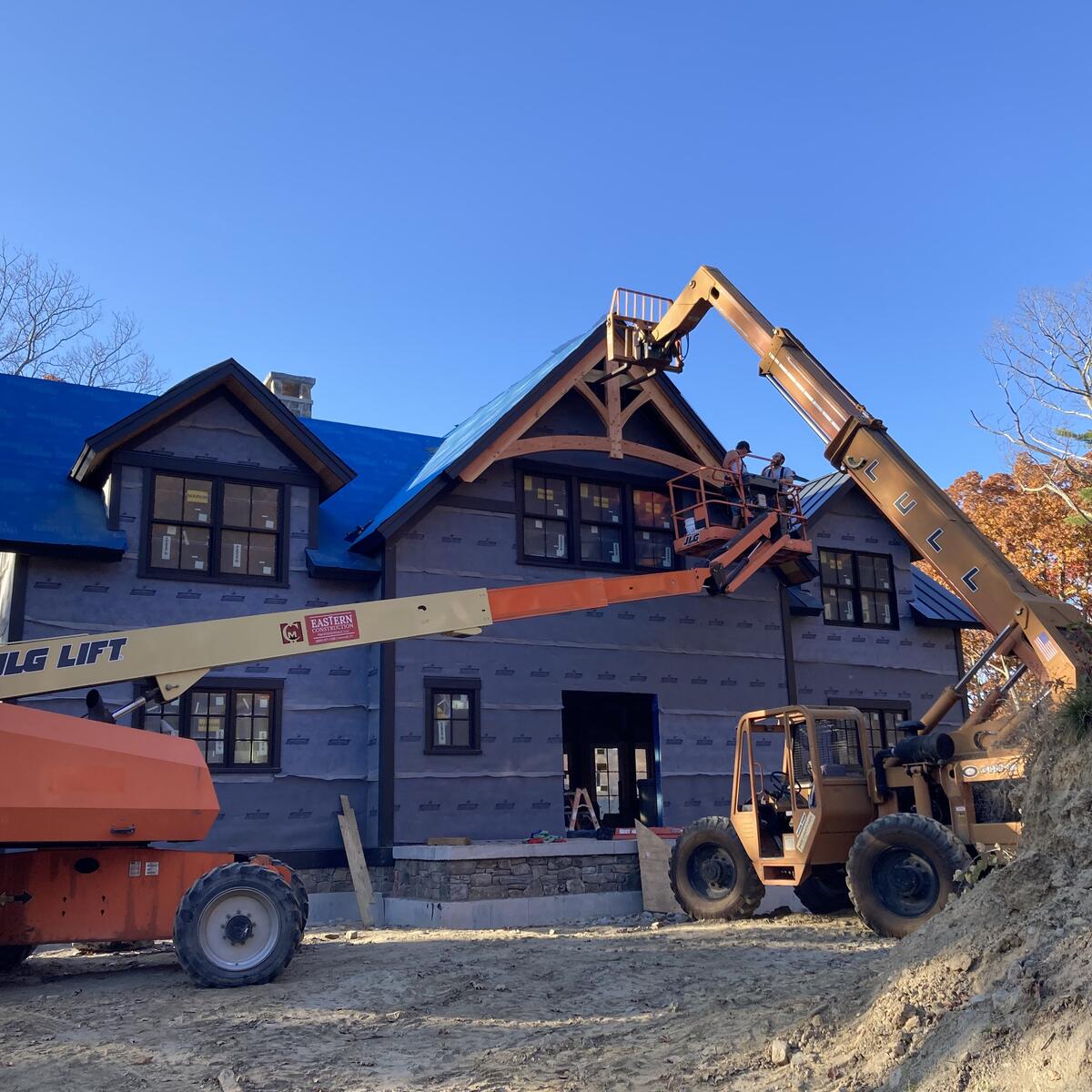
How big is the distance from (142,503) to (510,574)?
5673 mm

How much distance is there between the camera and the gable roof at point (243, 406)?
15.1 metres

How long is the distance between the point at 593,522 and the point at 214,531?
630 cm

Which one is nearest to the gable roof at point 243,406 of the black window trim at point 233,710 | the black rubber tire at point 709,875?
the black window trim at point 233,710

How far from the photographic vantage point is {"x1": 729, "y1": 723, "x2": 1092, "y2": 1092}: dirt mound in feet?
14.6

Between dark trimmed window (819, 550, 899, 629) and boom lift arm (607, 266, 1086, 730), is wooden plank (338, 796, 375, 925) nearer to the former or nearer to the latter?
boom lift arm (607, 266, 1086, 730)

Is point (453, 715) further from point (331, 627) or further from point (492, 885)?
point (331, 627)

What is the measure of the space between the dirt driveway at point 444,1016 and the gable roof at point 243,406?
7.07 metres

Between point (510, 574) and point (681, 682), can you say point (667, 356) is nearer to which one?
point (510, 574)

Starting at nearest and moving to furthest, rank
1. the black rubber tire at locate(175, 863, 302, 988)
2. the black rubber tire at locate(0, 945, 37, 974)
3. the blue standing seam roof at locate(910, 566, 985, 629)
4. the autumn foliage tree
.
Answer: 1. the black rubber tire at locate(175, 863, 302, 988)
2. the black rubber tire at locate(0, 945, 37, 974)
3. the blue standing seam roof at locate(910, 566, 985, 629)
4. the autumn foliage tree

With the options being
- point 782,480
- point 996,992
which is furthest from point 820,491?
point 996,992

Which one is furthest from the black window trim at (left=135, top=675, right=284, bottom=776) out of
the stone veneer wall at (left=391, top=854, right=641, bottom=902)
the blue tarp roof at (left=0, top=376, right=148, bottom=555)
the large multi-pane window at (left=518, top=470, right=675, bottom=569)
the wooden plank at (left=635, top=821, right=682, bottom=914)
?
the wooden plank at (left=635, top=821, right=682, bottom=914)

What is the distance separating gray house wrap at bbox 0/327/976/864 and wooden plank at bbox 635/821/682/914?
1.70 m

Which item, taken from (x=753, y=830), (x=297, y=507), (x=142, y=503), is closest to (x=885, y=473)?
(x=753, y=830)

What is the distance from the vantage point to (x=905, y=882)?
11.0 meters
